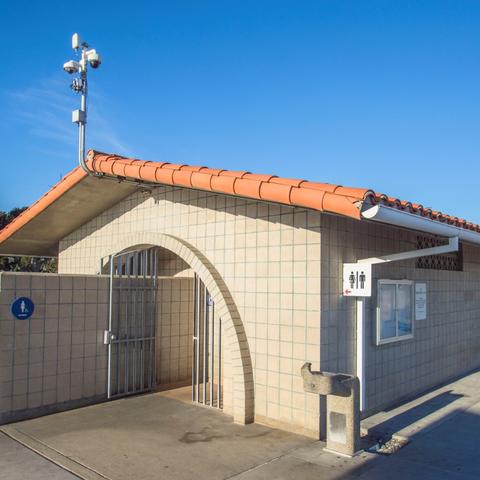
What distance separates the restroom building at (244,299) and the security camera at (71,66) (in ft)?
5.09

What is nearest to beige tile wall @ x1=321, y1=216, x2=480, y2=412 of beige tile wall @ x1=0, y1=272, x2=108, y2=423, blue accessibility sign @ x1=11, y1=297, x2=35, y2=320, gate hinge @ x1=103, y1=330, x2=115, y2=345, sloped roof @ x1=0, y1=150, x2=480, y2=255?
Answer: sloped roof @ x1=0, y1=150, x2=480, y2=255

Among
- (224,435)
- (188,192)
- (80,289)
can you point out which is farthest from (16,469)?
(188,192)

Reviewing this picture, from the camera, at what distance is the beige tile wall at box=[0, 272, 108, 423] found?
7.25 m

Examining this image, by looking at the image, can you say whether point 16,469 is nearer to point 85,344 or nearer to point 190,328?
point 85,344

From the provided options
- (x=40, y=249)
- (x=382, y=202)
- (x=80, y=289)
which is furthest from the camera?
(x=40, y=249)

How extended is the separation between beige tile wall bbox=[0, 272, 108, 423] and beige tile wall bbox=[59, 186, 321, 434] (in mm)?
2098

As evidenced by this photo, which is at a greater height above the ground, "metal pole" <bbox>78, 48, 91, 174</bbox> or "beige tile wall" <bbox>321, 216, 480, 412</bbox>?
"metal pole" <bbox>78, 48, 91, 174</bbox>

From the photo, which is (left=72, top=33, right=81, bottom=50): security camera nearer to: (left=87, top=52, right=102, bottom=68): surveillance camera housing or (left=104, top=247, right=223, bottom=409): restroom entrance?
(left=87, top=52, right=102, bottom=68): surveillance camera housing

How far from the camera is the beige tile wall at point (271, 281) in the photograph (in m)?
6.60

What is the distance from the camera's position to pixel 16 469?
547 cm

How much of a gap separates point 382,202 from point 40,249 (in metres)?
10.3

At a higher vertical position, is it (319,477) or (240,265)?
(240,265)

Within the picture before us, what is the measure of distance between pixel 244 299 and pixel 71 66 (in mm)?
5005

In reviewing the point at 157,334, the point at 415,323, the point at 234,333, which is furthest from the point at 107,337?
the point at 415,323
